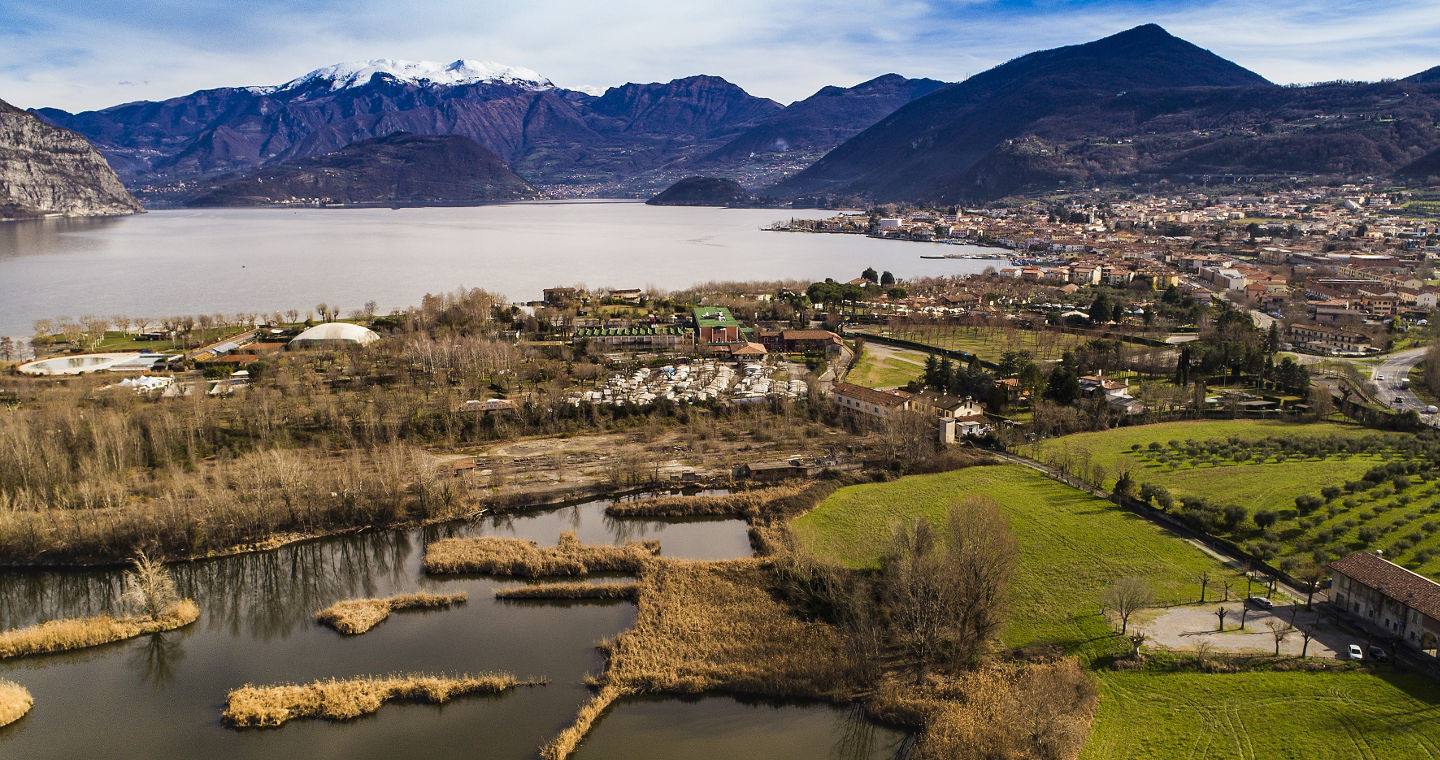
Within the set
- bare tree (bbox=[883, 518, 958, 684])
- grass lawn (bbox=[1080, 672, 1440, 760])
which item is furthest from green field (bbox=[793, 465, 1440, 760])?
bare tree (bbox=[883, 518, 958, 684])

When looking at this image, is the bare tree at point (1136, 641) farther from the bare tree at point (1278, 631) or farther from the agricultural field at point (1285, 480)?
the agricultural field at point (1285, 480)

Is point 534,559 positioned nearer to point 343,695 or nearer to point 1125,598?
Result: point 343,695

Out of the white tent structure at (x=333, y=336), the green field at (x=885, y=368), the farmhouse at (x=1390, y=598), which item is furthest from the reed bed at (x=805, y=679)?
the white tent structure at (x=333, y=336)

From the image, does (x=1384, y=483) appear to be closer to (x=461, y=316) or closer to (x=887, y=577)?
(x=887, y=577)

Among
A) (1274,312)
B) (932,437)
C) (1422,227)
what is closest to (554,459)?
(932,437)

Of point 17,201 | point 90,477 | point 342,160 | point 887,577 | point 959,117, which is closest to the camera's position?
point 887,577

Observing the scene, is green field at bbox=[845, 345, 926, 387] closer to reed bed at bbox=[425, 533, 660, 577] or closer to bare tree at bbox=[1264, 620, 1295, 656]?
reed bed at bbox=[425, 533, 660, 577]
